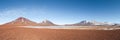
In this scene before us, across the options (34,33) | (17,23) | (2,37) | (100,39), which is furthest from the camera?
(17,23)

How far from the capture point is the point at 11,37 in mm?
11352

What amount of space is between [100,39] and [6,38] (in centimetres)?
665

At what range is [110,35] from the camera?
11398mm

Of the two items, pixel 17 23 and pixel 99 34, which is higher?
pixel 17 23

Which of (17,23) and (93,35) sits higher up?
(17,23)

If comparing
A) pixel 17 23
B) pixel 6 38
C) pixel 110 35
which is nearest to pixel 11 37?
pixel 6 38

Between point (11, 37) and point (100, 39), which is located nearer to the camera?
point (100, 39)

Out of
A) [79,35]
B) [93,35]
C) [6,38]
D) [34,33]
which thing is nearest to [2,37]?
[6,38]

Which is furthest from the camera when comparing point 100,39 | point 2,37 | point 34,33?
point 34,33

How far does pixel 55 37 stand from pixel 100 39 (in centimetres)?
315

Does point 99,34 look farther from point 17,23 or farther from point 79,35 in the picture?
point 17,23

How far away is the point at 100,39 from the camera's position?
10.6 metres

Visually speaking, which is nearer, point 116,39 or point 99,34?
point 116,39

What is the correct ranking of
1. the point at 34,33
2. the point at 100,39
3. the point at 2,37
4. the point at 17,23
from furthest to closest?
1. the point at 17,23
2. the point at 34,33
3. the point at 2,37
4. the point at 100,39
